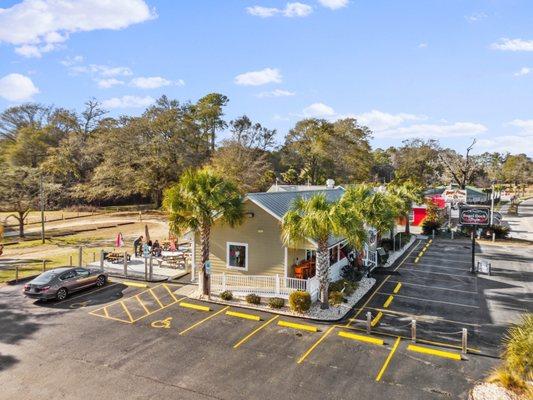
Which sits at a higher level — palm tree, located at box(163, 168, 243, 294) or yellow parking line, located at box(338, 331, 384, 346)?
palm tree, located at box(163, 168, 243, 294)

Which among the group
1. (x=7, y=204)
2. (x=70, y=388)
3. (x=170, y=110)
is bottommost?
(x=70, y=388)

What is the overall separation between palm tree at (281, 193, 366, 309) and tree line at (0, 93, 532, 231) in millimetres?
36408

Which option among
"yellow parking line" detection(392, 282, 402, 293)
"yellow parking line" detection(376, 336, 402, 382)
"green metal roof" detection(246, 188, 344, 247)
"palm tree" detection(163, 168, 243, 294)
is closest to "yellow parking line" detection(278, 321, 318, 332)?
"yellow parking line" detection(376, 336, 402, 382)

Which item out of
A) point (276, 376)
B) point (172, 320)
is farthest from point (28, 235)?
point (276, 376)

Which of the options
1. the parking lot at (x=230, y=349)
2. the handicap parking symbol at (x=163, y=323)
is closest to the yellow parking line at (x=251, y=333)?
the parking lot at (x=230, y=349)

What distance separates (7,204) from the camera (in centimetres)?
4141

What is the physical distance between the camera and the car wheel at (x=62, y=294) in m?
19.9

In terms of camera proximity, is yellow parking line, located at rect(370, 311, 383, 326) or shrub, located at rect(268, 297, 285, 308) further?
shrub, located at rect(268, 297, 285, 308)

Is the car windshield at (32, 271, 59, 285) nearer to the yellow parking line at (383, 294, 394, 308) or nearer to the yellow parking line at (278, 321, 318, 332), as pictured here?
the yellow parking line at (278, 321, 318, 332)

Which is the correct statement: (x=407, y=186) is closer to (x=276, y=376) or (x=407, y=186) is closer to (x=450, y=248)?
(x=450, y=248)

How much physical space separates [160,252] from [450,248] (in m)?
26.1

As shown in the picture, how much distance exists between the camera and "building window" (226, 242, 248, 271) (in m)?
A: 21.2

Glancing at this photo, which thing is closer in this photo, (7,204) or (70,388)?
(70,388)

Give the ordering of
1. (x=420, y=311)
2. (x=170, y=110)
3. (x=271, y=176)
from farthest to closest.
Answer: (x=271, y=176) < (x=170, y=110) < (x=420, y=311)
